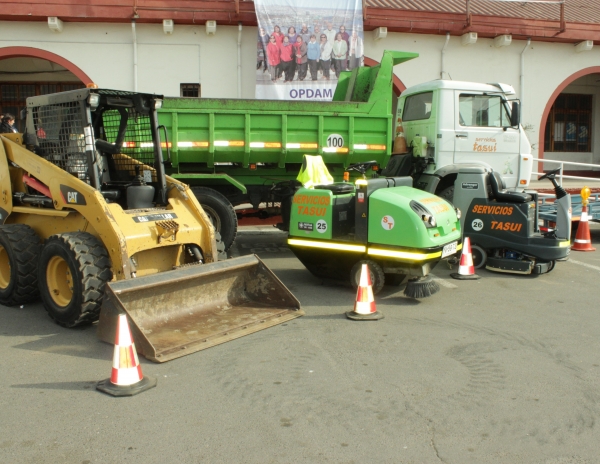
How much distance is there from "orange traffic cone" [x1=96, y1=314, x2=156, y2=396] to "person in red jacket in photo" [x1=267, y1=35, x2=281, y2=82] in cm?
1186

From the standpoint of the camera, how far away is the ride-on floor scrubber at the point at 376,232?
663cm

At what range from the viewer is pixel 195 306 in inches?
231

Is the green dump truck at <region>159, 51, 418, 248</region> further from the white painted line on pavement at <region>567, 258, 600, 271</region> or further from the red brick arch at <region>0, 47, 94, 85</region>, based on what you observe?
the red brick arch at <region>0, 47, 94, 85</region>

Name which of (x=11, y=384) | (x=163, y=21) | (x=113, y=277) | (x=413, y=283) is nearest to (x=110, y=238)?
(x=113, y=277)

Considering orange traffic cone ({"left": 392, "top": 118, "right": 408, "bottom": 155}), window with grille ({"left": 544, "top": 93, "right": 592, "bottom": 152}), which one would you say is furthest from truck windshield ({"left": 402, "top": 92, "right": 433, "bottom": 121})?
window with grille ({"left": 544, "top": 93, "right": 592, "bottom": 152})

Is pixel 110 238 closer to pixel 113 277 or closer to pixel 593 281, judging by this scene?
pixel 113 277

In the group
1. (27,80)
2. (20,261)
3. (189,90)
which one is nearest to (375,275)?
(20,261)

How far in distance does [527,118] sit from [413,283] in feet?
41.0

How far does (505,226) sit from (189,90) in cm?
989

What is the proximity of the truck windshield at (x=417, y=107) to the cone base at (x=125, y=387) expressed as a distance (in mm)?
7113

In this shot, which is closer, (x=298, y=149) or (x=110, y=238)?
(x=110, y=238)

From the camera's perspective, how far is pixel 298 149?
9.46m

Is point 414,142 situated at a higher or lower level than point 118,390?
higher

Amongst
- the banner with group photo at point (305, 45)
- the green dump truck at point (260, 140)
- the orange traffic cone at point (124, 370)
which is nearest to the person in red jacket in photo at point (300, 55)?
the banner with group photo at point (305, 45)
